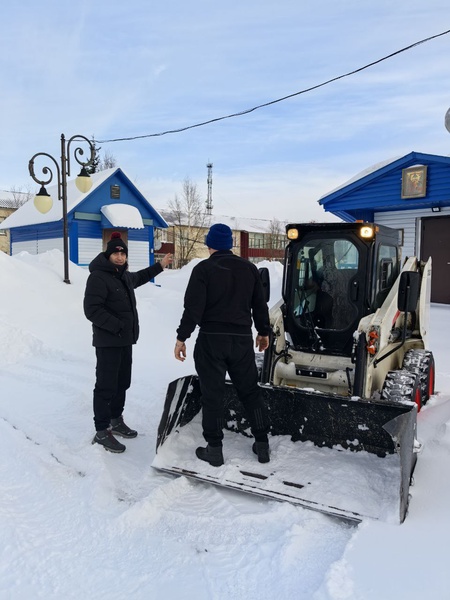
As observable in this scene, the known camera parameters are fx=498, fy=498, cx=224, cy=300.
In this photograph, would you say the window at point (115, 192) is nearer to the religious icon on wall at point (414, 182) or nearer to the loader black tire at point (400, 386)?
the religious icon on wall at point (414, 182)

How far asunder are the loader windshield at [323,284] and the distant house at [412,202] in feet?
28.0

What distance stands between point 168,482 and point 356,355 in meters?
1.83

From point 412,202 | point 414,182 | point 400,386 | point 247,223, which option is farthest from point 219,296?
point 247,223

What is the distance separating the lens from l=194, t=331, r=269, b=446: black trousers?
3754 millimetres

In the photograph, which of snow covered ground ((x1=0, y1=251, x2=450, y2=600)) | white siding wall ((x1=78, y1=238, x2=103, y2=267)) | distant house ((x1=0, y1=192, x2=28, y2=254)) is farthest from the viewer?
distant house ((x1=0, y1=192, x2=28, y2=254))

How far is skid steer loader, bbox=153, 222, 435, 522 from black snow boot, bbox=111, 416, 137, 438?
2.02 ft

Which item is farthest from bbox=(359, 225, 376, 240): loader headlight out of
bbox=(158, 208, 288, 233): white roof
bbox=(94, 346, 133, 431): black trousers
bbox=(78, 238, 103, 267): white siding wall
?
bbox=(158, 208, 288, 233): white roof

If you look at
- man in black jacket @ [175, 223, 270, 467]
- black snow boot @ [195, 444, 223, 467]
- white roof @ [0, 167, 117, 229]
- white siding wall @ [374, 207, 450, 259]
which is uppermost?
white roof @ [0, 167, 117, 229]

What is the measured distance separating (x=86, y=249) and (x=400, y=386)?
18.4m

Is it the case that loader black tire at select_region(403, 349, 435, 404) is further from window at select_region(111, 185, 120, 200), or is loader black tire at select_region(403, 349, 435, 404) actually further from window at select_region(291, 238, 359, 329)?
window at select_region(111, 185, 120, 200)

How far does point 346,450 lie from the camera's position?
384 centimetres

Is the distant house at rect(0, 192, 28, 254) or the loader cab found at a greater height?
the distant house at rect(0, 192, 28, 254)

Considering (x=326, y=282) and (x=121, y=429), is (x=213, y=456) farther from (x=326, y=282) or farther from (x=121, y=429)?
(x=326, y=282)

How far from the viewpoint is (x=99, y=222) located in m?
21.4
